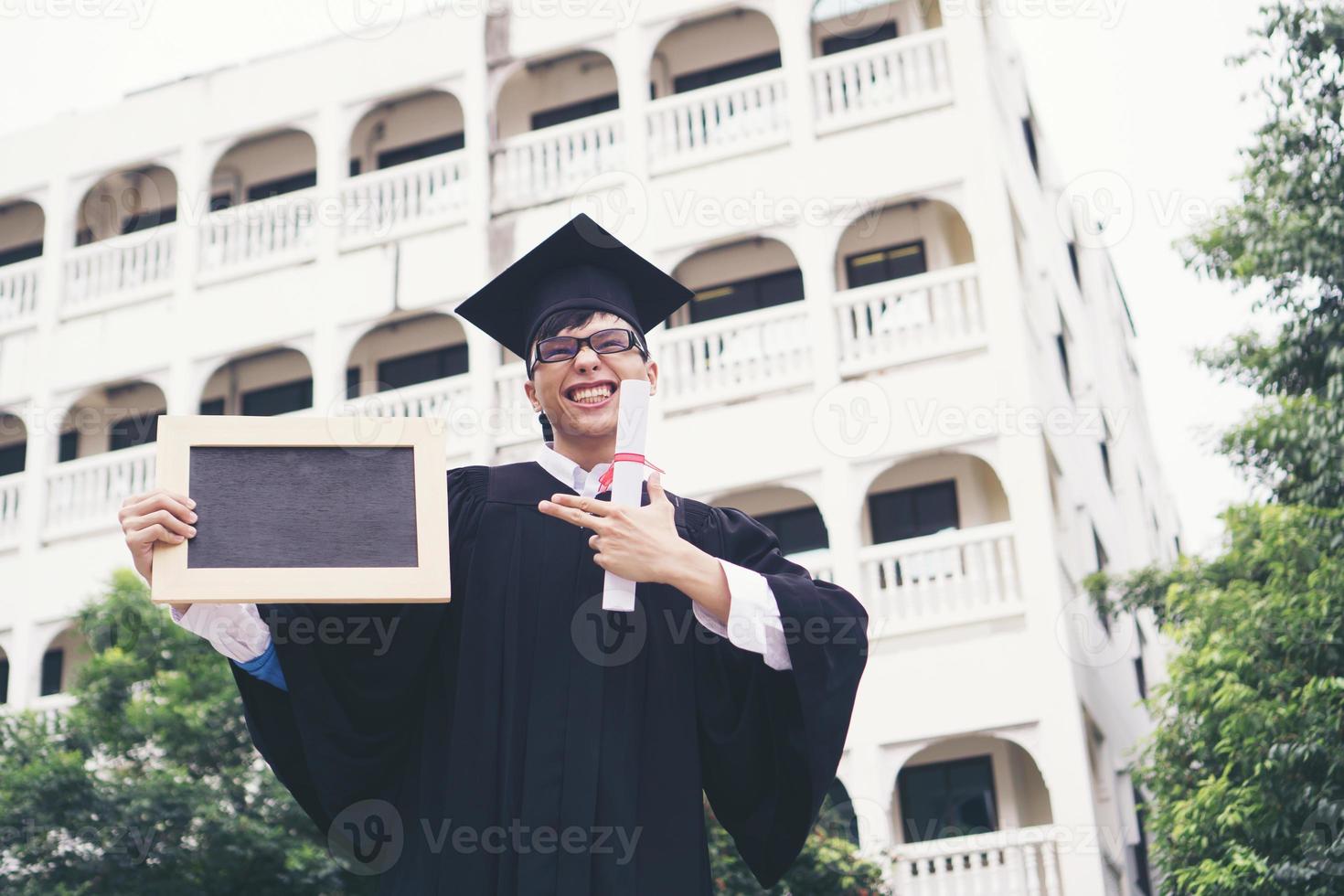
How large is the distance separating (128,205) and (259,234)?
3418mm

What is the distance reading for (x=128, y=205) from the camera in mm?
27297

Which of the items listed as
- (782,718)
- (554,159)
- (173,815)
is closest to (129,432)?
(554,159)

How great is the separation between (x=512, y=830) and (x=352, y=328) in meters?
20.9

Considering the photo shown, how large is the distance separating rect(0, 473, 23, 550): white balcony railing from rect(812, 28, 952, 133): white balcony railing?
12.9 m

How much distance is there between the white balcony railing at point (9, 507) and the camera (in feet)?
81.8

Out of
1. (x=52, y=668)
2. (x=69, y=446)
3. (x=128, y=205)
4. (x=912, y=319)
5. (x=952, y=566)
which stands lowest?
(x=952, y=566)

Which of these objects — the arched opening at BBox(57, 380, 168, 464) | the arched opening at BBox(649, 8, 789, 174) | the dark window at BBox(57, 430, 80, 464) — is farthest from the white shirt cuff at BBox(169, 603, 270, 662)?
the dark window at BBox(57, 430, 80, 464)

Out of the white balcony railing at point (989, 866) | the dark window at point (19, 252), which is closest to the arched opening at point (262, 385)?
the dark window at point (19, 252)

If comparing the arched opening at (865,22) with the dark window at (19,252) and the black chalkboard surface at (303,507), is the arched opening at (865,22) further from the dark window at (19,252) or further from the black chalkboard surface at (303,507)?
the black chalkboard surface at (303,507)

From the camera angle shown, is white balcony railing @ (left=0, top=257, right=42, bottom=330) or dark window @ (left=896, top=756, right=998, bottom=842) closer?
dark window @ (left=896, top=756, right=998, bottom=842)

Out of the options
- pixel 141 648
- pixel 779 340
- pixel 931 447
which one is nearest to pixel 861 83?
pixel 779 340

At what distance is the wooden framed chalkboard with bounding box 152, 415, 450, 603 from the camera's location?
3566 mm

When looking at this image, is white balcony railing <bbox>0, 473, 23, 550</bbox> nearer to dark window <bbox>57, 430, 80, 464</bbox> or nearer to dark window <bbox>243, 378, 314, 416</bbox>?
dark window <bbox>57, 430, 80, 464</bbox>

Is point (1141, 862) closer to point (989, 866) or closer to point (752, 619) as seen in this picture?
point (989, 866)
